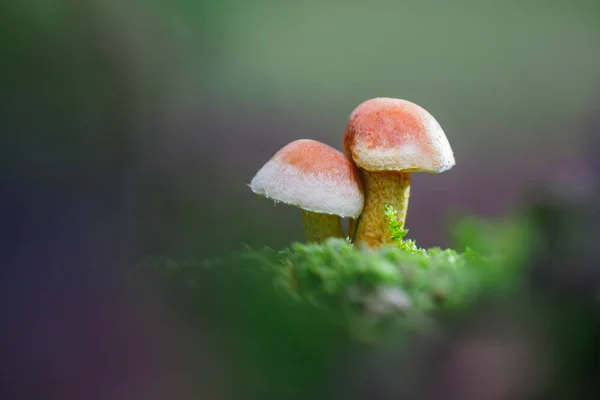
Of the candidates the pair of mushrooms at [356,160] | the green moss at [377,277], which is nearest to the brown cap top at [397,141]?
the pair of mushrooms at [356,160]

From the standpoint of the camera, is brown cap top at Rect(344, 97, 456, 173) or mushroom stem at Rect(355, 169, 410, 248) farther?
mushroom stem at Rect(355, 169, 410, 248)

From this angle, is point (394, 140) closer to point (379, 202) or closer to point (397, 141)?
point (397, 141)

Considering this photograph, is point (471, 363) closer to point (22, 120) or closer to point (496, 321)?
point (496, 321)

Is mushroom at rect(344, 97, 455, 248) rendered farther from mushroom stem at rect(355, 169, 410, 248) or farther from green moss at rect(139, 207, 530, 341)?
green moss at rect(139, 207, 530, 341)

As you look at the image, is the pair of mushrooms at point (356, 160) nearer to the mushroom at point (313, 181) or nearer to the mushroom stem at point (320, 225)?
the mushroom at point (313, 181)

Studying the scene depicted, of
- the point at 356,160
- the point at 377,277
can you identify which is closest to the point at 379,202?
the point at 356,160

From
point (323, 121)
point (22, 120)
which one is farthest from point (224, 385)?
point (323, 121)

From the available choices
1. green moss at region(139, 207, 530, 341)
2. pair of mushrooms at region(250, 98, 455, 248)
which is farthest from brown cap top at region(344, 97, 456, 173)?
green moss at region(139, 207, 530, 341)
